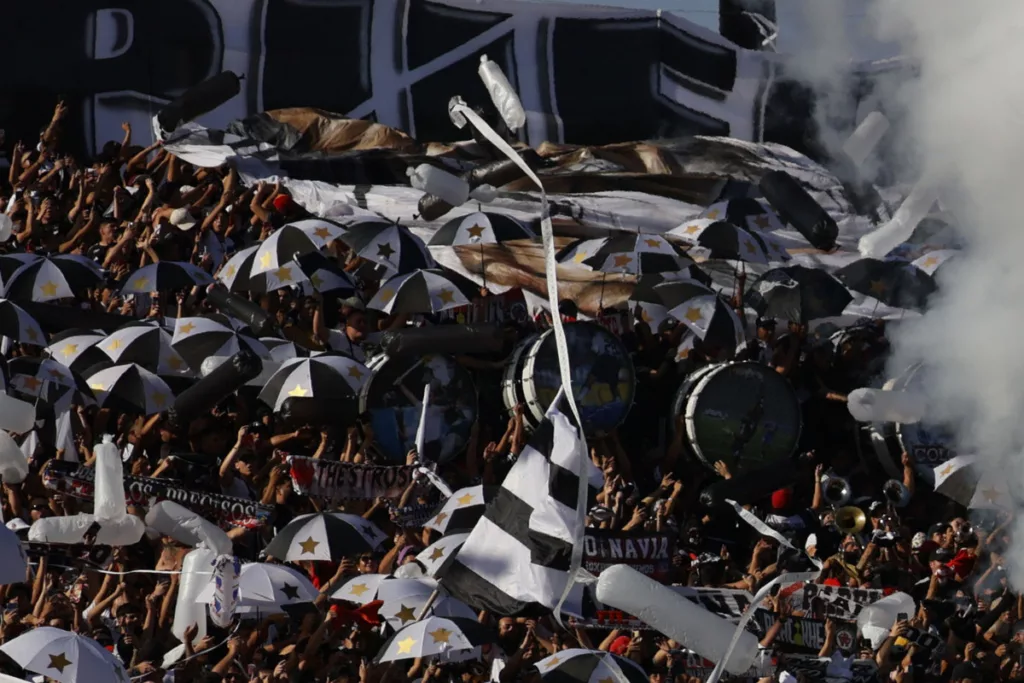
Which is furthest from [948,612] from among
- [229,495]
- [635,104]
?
[635,104]

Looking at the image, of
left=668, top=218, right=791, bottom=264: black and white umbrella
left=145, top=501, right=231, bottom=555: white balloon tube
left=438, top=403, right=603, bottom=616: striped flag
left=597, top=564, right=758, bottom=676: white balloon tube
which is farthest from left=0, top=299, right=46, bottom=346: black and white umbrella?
left=597, top=564, right=758, bottom=676: white balloon tube

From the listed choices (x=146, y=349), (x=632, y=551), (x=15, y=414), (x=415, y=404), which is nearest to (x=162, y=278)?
(x=146, y=349)

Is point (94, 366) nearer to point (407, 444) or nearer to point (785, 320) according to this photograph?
point (407, 444)

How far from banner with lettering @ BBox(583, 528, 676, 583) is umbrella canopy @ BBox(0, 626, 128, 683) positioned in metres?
2.66

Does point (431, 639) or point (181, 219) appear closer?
point (431, 639)

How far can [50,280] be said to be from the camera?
1336cm

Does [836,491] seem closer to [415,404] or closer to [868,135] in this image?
[415,404]

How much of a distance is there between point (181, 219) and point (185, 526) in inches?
181

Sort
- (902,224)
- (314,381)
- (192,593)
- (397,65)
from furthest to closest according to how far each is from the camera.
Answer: (397,65), (902,224), (314,381), (192,593)

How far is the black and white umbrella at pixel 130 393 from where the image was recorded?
1209 cm

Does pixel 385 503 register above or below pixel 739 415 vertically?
below

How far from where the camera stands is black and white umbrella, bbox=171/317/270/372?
40.8 feet

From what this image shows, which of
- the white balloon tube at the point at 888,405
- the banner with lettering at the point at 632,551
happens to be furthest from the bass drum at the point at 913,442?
the banner with lettering at the point at 632,551

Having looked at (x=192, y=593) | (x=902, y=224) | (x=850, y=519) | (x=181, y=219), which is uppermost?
(x=902, y=224)
